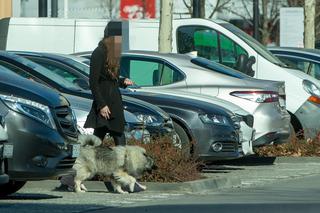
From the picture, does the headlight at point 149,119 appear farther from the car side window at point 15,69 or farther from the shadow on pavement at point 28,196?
the shadow on pavement at point 28,196

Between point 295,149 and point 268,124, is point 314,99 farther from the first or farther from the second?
point 268,124

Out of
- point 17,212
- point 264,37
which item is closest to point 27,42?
point 17,212

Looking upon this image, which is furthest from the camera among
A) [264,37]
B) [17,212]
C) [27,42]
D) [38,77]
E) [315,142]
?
[264,37]

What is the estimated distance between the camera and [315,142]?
19.5 meters

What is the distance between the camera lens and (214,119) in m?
15.5

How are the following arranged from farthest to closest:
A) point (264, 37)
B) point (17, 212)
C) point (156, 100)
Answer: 1. point (264, 37)
2. point (156, 100)
3. point (17, 212)

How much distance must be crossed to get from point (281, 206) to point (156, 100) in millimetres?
3905

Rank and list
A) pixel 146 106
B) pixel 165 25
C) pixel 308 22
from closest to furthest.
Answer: pixel 146 106 < pixel 165 25 < pixel 308 22

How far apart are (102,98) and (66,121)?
4.79ft

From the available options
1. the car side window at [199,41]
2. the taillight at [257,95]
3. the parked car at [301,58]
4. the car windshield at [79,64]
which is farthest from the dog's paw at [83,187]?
the parked car at [301,58]

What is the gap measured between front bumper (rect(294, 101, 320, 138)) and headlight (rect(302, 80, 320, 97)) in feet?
0.74

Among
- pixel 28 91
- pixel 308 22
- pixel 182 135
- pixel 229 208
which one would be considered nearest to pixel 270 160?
pixel 182 135

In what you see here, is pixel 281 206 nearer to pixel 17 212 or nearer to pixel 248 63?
pixel 17 212

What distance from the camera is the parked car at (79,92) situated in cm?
1401
